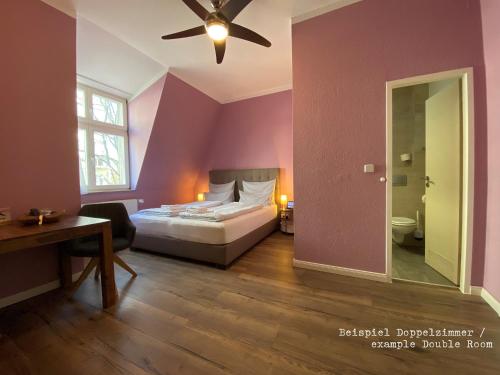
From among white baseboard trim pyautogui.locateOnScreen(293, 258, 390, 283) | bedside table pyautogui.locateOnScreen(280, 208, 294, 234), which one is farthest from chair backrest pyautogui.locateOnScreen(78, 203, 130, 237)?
bedside table pyautogui.locateOnScreen(280, 208, 294, 234)

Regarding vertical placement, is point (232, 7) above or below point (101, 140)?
above

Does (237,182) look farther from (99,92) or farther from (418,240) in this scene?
(418,240)

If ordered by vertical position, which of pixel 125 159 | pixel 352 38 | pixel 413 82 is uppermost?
pixel 352 38

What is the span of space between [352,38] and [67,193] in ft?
10.5

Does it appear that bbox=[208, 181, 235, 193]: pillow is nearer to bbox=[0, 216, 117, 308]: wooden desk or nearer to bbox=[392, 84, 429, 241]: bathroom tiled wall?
bbox=[0, 216, 117, 308]: wooden desk

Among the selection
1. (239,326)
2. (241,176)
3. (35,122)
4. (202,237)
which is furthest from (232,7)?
(241,176)

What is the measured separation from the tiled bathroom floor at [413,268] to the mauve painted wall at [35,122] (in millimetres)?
3424

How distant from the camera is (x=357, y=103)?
6.56 feet

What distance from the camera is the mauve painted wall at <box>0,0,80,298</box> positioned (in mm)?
1660

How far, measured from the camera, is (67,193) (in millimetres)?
2041

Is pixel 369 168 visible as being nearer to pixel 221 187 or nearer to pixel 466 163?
pixel 466 163

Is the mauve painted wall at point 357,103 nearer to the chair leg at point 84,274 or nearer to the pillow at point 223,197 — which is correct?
the chair leg at point 84,274

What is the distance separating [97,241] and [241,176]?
276 centimetres

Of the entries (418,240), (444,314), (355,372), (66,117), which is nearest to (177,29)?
(66,117)
